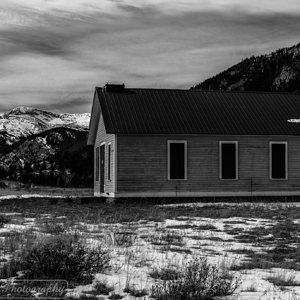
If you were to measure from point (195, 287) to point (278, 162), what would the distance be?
18.5 meters

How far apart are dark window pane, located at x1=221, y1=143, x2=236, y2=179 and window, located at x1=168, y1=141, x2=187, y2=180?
65.6 inches

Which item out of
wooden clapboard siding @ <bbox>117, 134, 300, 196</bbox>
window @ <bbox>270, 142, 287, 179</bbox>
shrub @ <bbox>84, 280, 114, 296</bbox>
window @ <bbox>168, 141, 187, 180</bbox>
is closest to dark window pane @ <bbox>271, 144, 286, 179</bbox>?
window @ <bbox>270, 142, 287, 179</bbox>

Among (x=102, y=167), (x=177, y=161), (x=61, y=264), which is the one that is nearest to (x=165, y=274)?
(x=61, y=264)

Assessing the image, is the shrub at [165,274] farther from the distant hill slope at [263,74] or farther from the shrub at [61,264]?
the distant hill slope at [263,74]

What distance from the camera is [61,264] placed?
739 centimetres

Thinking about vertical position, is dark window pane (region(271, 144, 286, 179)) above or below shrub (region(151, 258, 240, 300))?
above

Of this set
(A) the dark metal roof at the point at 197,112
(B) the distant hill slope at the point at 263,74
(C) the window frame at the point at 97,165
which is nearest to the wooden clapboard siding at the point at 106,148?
(C) the window frame at the point at 97,165

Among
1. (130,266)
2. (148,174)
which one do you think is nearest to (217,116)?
(148,174)

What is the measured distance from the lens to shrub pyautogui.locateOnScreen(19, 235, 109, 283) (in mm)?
7297

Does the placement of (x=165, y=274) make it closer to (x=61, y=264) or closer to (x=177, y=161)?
(x=61, y=264)

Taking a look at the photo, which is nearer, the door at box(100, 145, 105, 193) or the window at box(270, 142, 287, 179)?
the window at box(270, 142, 287, 179)

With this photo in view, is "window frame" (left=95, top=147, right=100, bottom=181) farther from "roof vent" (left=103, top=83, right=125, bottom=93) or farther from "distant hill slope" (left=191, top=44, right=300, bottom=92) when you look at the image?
"distant hill slope" (left=191, top=44, right=300, bottom=92)

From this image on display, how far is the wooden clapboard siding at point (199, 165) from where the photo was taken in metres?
23.0

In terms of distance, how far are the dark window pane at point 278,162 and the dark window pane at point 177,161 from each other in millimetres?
4020
